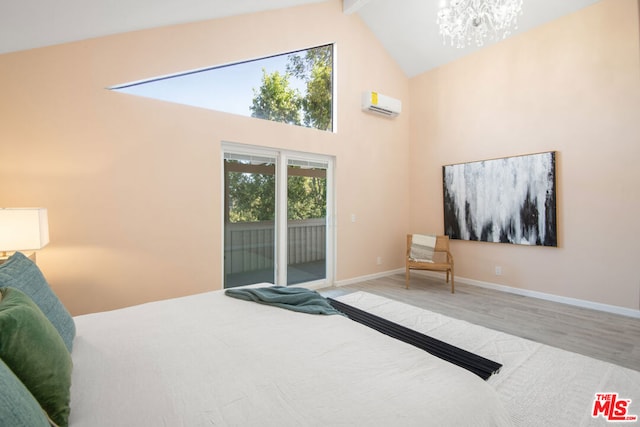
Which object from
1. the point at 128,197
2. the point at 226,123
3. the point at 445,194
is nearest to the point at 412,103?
the point at 445,194

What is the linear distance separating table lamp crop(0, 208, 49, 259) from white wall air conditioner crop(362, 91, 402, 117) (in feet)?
13.4

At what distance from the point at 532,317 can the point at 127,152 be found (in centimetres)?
441

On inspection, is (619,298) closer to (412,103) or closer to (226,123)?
(412,103)

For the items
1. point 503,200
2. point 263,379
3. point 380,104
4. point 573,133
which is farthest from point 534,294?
point 263,379

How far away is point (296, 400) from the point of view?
982 millimetres

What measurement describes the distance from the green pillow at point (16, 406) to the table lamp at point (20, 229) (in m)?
1.81

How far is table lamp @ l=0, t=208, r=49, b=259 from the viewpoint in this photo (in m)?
1.99

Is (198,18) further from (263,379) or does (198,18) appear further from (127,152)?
(263,379)

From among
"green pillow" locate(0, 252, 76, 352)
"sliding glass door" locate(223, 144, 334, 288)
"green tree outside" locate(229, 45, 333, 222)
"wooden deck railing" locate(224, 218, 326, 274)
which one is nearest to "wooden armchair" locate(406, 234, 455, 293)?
"sliding glass door" locate(223, 144, 334, 288)

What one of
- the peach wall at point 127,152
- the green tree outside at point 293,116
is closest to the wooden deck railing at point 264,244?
the green tree outside at point 293,116

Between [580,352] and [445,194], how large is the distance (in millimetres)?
2821

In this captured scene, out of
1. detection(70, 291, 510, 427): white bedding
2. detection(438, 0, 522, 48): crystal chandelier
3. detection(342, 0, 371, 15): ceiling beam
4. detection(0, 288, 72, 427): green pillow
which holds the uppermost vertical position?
detection(342, 0, 371, 15): ceiling beam

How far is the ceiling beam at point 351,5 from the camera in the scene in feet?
13.5

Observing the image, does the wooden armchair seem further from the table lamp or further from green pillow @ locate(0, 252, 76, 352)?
the table lamp
